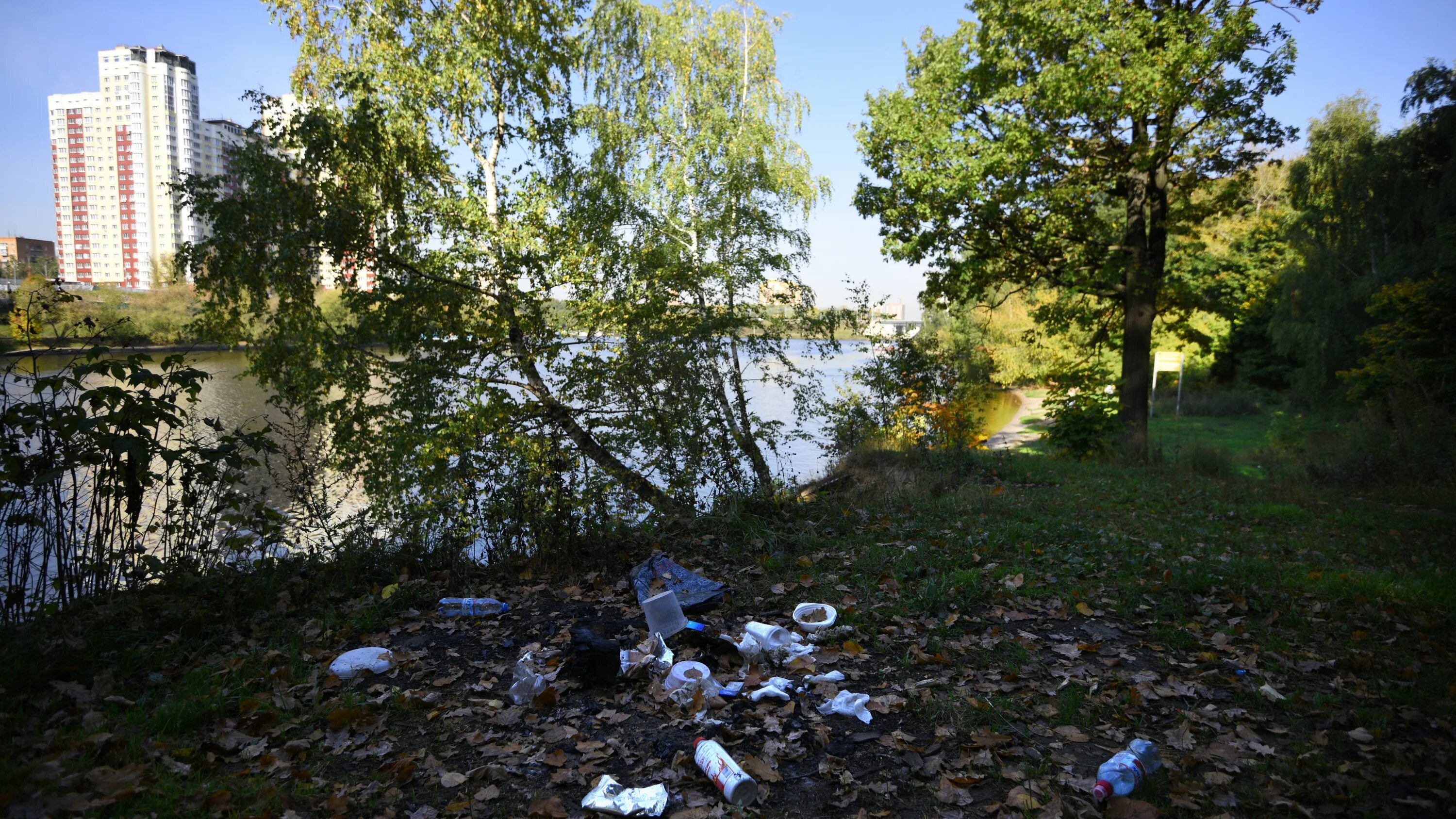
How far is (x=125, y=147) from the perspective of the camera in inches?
909

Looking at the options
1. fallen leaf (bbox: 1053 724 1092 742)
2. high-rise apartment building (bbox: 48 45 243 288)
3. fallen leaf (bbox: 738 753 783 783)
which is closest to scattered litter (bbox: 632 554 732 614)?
fallen leaf (bbox: 738 753 783 783)

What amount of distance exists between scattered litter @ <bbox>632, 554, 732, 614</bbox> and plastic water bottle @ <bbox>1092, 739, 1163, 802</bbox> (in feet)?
8.74

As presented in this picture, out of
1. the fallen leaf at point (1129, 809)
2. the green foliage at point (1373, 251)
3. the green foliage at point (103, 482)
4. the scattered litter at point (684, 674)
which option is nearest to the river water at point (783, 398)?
the green foliage at point (103, 482)

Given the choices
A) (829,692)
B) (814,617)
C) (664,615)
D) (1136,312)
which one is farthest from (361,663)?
(1136,312)

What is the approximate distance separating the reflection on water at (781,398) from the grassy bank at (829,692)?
82.7 inches

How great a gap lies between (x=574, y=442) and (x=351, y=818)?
4.46 meters

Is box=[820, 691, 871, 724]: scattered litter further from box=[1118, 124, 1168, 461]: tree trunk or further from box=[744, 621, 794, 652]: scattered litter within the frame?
box=[1118, 124, 1168, 461]: tree trunk

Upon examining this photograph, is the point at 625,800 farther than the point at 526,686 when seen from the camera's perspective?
No

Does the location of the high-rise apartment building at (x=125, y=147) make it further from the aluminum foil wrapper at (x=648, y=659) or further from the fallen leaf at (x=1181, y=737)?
the fallen leaf at (x=1181, y=737)

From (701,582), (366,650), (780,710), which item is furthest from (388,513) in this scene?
(780,710)

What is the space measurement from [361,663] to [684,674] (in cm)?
181

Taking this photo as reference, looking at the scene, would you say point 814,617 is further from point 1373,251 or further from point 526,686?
point 1373,251

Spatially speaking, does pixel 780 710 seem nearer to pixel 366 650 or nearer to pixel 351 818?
pixel 351 818

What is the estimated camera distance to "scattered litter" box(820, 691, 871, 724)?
12.1 feet
